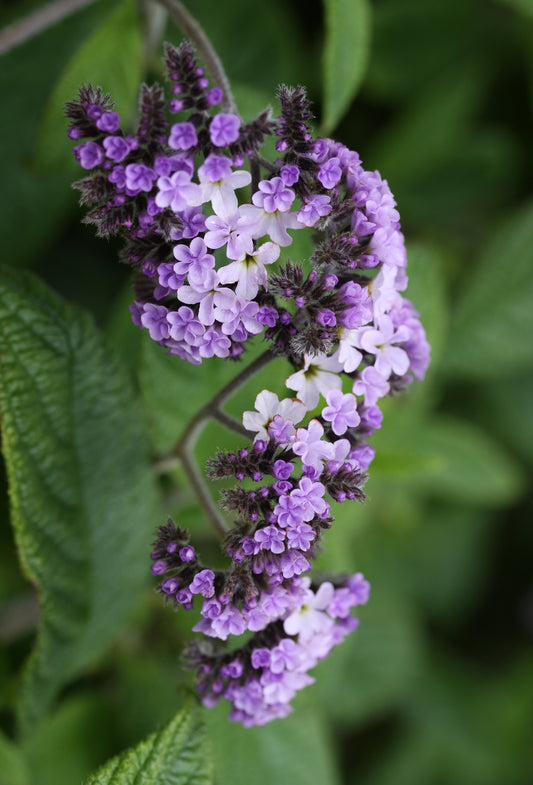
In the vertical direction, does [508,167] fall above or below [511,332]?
above

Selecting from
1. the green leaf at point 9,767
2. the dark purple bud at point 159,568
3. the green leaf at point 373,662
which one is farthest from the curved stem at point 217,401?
the green leaf at point 373,662

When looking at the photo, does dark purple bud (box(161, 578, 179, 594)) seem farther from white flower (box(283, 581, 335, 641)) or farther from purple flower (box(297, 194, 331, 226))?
purple flower (box(297, 194, 331, 226))

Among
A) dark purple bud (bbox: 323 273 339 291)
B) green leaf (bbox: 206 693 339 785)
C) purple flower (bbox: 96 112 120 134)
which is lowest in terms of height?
green leaf (bbox: 206 693 339 785)

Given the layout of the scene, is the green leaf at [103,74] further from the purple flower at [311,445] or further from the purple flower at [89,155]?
the purple flower at [311,445]

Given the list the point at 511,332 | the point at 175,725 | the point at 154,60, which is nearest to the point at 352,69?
the point at 154,60

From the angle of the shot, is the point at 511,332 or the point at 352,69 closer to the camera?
the point at 352,69

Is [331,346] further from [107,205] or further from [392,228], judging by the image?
[107,205]

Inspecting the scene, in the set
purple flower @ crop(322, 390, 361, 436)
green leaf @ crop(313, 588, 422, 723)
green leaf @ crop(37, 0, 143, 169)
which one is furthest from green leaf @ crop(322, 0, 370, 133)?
green leaf @ crop(313, 588, 422, 723)

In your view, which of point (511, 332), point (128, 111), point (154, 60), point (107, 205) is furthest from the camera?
point (511, 332)
